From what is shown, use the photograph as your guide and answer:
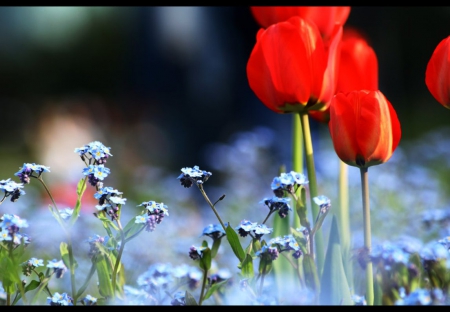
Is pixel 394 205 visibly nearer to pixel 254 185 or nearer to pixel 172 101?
pixel 254 185

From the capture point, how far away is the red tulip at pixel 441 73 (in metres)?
0.72

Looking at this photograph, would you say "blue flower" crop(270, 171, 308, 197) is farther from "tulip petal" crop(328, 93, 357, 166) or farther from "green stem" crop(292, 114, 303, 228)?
"green stem" crop(292, 114, 303, 228)

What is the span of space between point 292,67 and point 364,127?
14cm

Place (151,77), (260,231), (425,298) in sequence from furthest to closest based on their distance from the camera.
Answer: (151,77) → (260,231) → (425,298)

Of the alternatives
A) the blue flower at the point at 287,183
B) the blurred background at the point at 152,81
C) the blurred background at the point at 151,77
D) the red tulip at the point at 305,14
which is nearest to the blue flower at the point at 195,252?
the blue flower at the point at 287,183

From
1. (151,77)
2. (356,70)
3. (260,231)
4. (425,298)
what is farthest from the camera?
(151,77)

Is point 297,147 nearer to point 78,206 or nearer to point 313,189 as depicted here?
point 313,189

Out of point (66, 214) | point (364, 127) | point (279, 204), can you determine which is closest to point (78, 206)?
point (66, 214)

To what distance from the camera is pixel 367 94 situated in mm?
684

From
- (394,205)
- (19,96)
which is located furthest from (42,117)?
(394,205)

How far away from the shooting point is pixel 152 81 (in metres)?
4.04

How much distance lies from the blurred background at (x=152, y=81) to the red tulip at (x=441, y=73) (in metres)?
2.29

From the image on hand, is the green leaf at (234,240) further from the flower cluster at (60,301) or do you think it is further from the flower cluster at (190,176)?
the flower cluster at (60,301)

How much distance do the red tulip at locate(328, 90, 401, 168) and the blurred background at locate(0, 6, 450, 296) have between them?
235 cm
